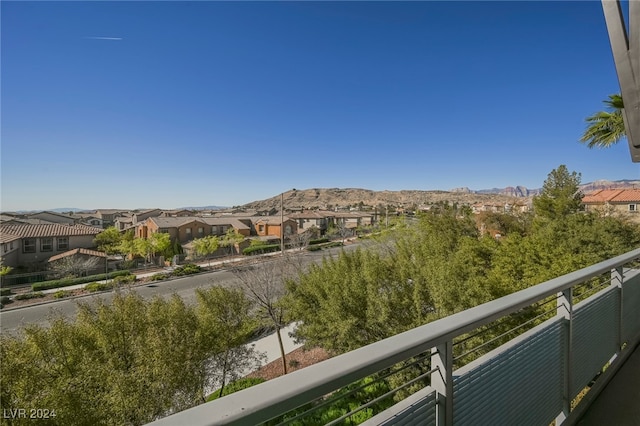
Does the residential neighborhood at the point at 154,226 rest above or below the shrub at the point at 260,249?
above

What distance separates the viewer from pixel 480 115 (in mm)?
20125

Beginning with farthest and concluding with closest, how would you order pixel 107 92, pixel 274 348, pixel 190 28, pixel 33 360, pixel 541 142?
pixel 541 142, pixel 107 92, pixel 274 348, pixel 190 28, pixel 33 360

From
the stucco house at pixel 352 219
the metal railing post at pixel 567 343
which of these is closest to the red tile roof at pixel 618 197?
the stucco house at pixel 352 219

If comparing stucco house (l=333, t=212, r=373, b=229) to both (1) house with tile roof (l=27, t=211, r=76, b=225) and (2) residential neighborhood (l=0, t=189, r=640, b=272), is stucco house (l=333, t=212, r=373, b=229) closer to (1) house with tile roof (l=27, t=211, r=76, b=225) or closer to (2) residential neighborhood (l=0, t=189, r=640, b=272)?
(2) residential neighborhood (l=0, t=189, r=640, b=272)

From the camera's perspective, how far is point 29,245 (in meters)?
19.3

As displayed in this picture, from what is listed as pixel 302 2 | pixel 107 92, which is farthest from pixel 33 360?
pixel 107 92

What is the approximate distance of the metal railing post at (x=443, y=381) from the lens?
867 mm

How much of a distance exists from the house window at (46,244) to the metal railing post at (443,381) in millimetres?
27051

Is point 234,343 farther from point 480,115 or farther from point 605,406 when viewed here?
point 480,115

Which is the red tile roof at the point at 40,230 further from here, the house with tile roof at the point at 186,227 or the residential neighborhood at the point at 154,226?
the house with tile roof at the point at 186,227

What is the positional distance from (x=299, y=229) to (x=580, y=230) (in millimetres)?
30287

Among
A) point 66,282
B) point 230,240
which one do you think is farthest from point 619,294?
point 230,240

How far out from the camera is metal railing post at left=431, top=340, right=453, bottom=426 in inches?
34.1

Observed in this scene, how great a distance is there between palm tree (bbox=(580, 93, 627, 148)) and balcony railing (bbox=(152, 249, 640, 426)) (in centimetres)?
708
